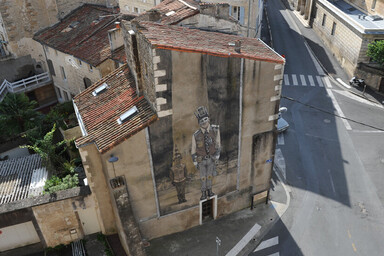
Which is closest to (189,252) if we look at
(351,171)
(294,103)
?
(351,171)

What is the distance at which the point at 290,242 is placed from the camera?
24234 mm

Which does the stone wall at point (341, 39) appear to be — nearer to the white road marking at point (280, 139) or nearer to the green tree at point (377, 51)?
the green tree at point (377, 51)

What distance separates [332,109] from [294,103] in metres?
4.14

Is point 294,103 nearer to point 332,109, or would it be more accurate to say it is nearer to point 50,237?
point 332,109

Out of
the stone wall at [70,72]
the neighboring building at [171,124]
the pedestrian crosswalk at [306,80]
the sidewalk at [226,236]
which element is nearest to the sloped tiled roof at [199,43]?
the neighboring building at [171,124]

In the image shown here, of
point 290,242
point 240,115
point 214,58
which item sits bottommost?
point 290,242

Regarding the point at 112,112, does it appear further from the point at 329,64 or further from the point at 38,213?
the point at 329,64

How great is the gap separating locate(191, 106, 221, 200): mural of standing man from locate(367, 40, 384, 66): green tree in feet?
90.6

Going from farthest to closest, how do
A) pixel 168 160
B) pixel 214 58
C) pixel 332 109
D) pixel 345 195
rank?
pixel 332 109 < pixel 345 195 < pixel 168 160 < pixel 214 58

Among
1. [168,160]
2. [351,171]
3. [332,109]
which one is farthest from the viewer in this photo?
[332,109]

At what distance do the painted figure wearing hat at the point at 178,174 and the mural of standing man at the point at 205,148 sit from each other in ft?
2.99

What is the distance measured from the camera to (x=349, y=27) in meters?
45.2

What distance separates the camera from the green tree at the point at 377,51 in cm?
3928

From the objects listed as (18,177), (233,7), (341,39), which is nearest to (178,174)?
(18,177)
